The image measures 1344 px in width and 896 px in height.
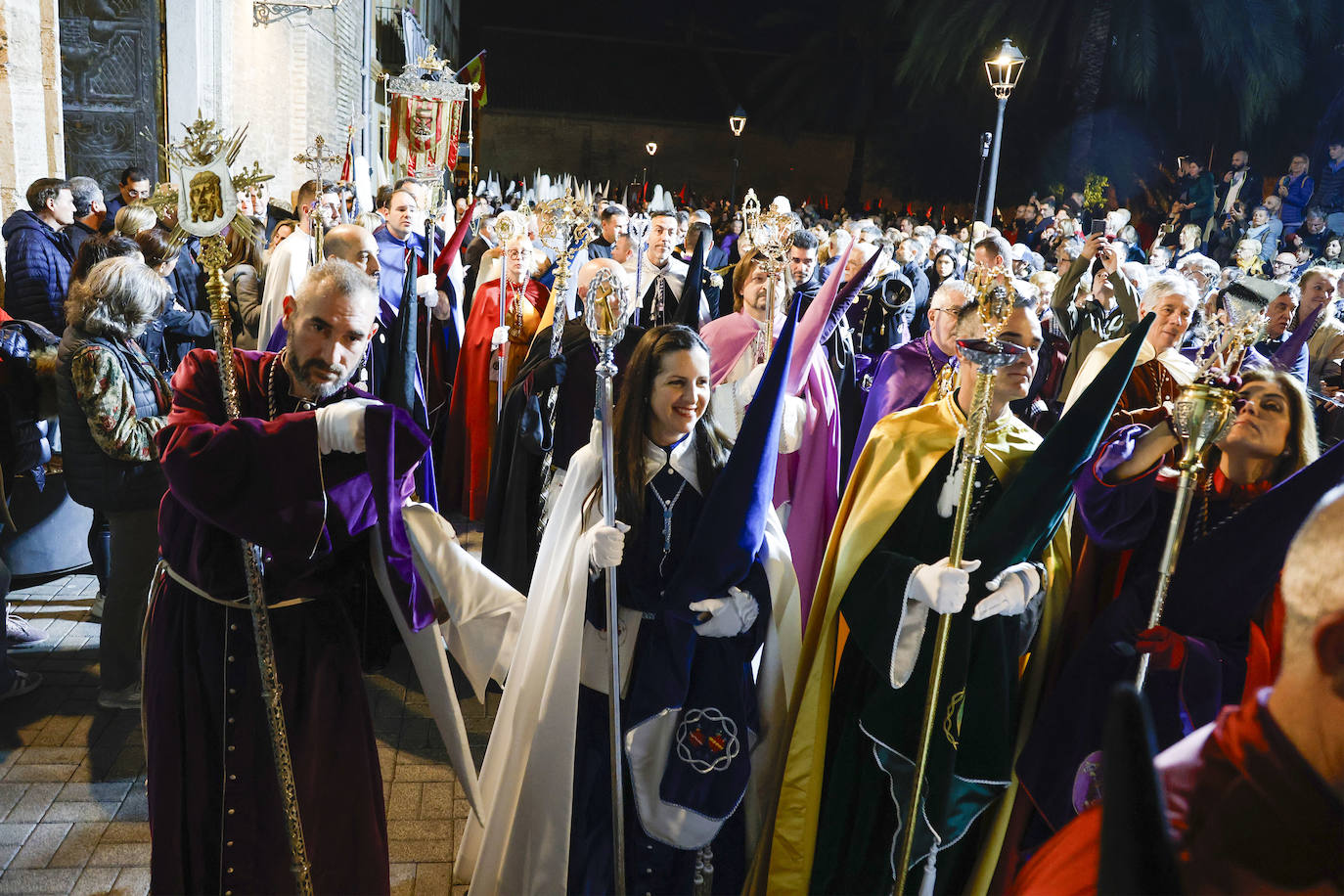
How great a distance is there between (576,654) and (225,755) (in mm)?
1008

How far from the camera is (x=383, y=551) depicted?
269cm

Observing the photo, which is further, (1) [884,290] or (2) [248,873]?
(1) [884,290]

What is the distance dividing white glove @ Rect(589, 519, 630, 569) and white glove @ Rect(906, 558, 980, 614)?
0.85m

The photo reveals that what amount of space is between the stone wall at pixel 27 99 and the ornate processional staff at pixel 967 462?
7553mm

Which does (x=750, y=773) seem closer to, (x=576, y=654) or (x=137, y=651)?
(x=576, y=654)

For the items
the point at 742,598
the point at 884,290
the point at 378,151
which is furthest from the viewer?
the point at 378,151

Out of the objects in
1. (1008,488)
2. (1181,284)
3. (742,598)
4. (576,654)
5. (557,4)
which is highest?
(557,4)

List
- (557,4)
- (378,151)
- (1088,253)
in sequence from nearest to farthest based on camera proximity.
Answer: (1088,253) < (378,151) < (557,4)

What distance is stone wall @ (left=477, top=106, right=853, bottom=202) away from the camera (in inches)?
1596

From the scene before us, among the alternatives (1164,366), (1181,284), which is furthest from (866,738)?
(1181,284)

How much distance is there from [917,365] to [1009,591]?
236 centimetres

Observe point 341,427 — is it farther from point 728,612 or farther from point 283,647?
point 728,612

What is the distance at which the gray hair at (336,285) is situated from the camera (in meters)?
2.51

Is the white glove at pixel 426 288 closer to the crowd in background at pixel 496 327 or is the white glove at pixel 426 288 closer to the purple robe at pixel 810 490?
the crowd in background at pixel 496 327
